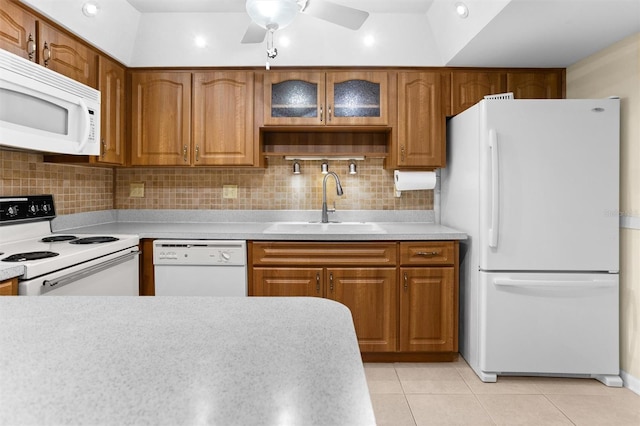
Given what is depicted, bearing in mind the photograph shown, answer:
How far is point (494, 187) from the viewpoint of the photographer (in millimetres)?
2260

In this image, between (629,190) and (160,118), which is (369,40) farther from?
(629,190)

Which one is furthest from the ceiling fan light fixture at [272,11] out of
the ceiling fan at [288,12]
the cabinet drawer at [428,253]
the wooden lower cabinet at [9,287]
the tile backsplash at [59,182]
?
the tile backsplash at [59,182]

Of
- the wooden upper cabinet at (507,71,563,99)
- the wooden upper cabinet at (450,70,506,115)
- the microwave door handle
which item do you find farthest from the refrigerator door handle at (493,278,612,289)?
the microwave door handle

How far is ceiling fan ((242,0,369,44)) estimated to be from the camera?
1.56 meters

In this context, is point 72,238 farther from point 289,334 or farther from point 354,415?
point 354,415

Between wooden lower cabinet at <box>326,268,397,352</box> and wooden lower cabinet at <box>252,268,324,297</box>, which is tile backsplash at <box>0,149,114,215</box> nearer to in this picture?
wooden lower cabinet at <box>252,268,324,297</box>

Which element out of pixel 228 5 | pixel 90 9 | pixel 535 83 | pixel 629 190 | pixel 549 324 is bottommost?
pixel 549 324

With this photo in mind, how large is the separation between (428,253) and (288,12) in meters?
1.66

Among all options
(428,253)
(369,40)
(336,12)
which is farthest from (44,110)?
(428,253)

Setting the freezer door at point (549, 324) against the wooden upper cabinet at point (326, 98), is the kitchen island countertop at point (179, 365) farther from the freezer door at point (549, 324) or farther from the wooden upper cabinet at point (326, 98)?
the wooden upper cabinet at point (326, 98)

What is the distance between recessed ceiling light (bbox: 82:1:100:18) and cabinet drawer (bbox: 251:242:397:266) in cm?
164

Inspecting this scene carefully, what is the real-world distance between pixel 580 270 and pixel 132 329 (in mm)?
2425

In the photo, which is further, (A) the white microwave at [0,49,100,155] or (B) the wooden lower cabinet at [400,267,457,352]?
(B) the wooden lower cabinet at [400,267,457,352]

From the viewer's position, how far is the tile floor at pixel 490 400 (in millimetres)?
1977
